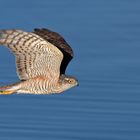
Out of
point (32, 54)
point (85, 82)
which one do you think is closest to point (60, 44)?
point (32, 54)

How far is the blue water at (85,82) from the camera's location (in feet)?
59.4

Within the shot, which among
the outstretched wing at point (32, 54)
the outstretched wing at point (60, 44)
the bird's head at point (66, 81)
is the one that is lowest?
the bird's head at point (66, 81)

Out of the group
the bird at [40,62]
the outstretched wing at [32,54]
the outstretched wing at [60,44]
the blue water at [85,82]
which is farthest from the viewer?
the blue water at [85,82]

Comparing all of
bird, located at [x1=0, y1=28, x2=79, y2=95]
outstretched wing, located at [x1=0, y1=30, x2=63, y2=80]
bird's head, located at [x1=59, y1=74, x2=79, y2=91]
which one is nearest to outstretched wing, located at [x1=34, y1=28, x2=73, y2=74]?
bird, located at [x1=0, y1=28, x2=79, y2=95]

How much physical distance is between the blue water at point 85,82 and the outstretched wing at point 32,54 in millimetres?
2501

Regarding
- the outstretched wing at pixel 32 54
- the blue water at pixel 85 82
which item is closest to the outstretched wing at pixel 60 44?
the outstretched wing at pixel 32 54

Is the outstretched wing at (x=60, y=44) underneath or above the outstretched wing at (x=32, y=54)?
above

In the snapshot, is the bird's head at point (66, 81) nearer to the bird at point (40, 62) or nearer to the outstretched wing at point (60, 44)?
the bird at point (40, 62)

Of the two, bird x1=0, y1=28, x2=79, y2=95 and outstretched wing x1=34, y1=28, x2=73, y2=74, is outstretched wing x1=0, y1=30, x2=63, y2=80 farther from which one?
outstretched wing x1=34, y1=28, x2=73, y2=74

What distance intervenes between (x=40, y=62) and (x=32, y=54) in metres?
0.26

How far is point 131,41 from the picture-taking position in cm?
1994

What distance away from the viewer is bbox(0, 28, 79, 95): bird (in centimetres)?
1477

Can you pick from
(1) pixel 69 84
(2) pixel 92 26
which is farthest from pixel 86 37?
(1) pixel 69 84

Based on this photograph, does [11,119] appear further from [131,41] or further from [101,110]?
[131,41]
